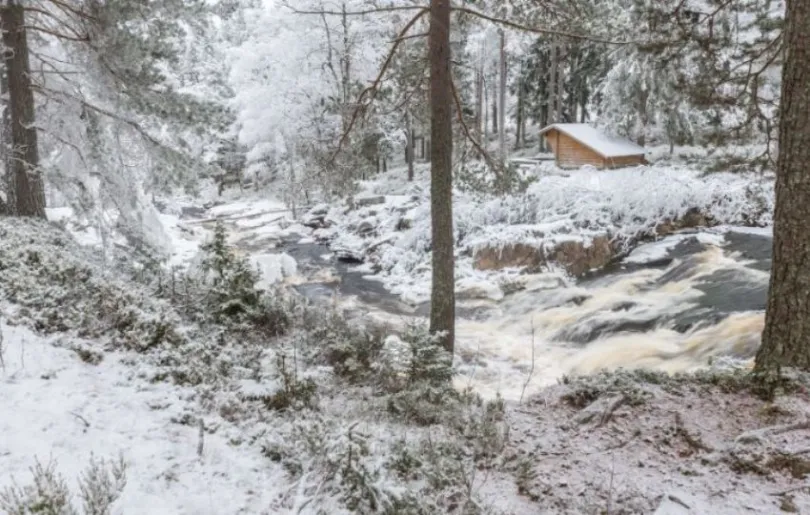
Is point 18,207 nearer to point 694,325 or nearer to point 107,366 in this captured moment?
point 107,366

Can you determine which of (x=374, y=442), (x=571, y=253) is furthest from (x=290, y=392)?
(x=571, y=253)

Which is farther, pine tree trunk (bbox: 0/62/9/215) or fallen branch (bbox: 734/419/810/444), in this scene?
pine tree trunk (bbox: 0/62/9/215)

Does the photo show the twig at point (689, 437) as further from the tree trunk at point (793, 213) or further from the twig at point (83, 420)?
the twig at point (83, 420)

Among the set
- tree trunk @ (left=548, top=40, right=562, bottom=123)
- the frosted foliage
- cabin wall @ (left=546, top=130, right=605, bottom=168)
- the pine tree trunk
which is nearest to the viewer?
the frosted foliage

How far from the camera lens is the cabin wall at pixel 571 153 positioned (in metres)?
28.1

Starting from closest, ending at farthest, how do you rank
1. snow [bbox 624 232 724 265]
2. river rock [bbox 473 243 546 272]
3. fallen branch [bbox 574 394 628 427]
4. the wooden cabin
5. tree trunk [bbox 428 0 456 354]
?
fallen branch [bbox 574 394 628 427]
tree trunk [bbox 428 0 456 354]
snow [bbox 624 232 724 265]
river rock [bbox 473 243 546 272]
the wooden cabin

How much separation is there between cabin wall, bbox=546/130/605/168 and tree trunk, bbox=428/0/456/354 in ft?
74.7

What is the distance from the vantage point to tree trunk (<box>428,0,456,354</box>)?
688cm

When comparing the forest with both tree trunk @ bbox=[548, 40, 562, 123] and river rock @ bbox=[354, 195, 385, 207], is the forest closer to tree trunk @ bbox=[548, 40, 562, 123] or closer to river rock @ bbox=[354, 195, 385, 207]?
river rock @ bbox=[354, 195, 385, 207]

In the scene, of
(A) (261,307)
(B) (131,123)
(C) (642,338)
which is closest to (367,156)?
(A) (261,307)

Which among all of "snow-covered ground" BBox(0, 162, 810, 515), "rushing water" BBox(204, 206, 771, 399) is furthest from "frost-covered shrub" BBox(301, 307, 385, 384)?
"rushing water" BBox(204, 206, 771, 399)

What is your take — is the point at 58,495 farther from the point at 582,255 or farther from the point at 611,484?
the point at 582,255

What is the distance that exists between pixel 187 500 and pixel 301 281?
49.9 ft

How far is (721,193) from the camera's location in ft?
57.5
